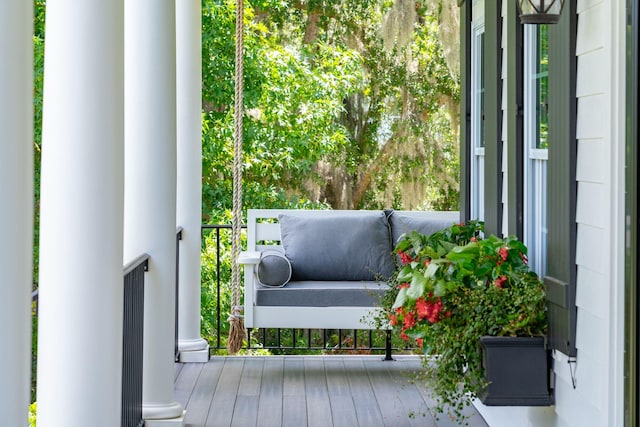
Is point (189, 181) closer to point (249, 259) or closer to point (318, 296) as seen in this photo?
point (249, 259)

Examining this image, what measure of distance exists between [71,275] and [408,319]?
1.40 meters

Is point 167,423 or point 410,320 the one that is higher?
point 410,320

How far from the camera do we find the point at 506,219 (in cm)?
438

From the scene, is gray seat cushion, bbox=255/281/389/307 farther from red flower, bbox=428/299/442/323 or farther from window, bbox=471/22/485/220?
red flower, bbox=428/299/442/323

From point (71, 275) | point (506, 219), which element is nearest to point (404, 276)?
point (506, 219)

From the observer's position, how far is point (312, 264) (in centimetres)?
631

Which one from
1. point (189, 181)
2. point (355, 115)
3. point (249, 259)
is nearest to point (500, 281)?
point (249, 259)

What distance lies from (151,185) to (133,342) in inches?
28.3

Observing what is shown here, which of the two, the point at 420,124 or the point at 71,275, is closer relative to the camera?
the point at 71,275

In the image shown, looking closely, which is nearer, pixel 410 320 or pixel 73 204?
pixel 73 204

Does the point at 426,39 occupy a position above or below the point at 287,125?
above

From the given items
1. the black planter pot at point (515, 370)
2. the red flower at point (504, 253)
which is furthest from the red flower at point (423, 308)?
the red flower at point (504, 253)

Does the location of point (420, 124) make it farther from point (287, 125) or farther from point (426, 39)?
point (287, 125)

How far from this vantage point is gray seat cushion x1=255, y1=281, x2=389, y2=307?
578 cm
